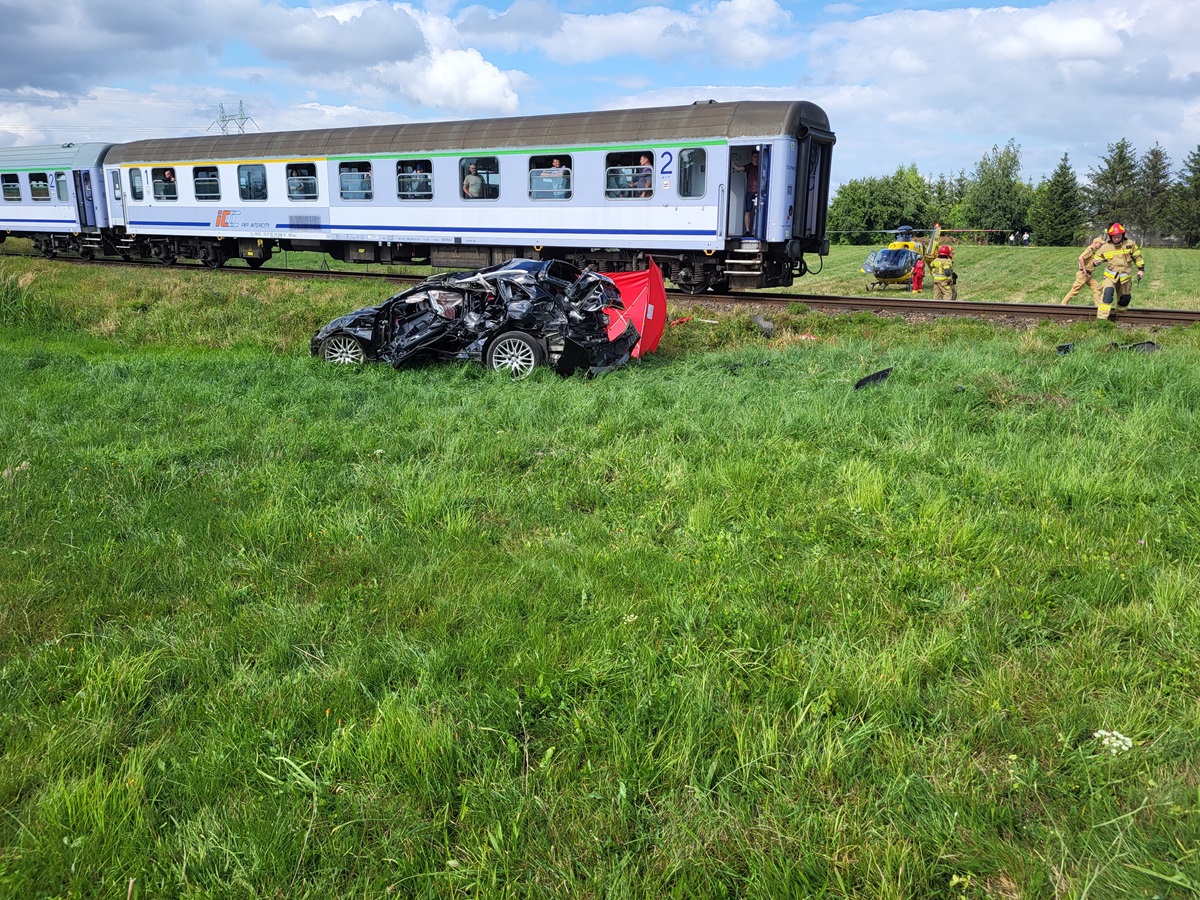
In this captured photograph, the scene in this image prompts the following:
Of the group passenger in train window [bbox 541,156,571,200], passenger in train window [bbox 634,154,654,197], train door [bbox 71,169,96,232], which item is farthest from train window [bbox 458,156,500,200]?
train door [bbox 71,169,96,232]

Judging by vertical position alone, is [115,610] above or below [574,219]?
below

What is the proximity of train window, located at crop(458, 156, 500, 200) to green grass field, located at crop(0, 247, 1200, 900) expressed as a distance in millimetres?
10609

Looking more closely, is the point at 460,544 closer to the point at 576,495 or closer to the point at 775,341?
the point at 576,495

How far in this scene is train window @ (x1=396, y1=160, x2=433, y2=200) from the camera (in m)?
17.7

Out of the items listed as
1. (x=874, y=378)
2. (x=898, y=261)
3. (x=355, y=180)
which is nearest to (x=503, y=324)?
(x=874, y=378)

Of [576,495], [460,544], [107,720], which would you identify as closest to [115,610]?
[107,720]

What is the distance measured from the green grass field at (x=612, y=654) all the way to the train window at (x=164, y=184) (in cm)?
1749

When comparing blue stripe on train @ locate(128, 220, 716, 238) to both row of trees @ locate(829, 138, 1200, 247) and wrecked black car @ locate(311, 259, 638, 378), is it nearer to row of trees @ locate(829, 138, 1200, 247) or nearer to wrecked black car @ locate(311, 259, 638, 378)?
wrecked black car @ locate(311, 259, 638, 378)

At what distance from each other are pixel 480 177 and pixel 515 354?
8687 millimetres

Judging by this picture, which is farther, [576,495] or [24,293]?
[24,293]

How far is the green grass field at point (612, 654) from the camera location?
245 centimetres

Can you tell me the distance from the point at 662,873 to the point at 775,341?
10522 mm

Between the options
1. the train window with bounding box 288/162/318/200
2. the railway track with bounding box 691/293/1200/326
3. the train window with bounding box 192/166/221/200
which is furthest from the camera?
the train window with bounding box 192/166/221/200

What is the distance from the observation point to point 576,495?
5.61 metres
